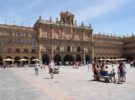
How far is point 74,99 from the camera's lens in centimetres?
1172

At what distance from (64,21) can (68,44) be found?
8.12 metres

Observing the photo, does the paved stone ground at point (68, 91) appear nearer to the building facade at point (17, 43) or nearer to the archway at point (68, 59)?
the building facade at point (17, 43)

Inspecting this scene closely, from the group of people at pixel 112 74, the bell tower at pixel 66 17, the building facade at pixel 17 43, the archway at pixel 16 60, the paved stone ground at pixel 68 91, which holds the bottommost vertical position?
the paved stone ground at pixel 68 91

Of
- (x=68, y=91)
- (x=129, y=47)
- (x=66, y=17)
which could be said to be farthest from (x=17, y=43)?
(x=68, y=91)

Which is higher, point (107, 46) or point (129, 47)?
point (107, 46)

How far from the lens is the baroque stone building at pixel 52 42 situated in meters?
75.7

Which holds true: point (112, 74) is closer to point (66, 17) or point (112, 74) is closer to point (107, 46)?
point (66, 17)

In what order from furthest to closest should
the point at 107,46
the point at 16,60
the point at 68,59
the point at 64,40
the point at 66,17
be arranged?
the point at 107,46
the point at 66,17
the point at 68,59
the point at 64,40
the point at 16,60

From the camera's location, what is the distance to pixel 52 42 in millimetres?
82312

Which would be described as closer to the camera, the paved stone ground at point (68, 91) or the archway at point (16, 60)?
the paved stone ground at point (68, 91)

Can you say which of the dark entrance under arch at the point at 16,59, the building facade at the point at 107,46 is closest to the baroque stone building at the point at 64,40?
the dark entrance under arch at the point at 16,59

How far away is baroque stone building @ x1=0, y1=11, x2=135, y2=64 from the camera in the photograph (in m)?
75.7

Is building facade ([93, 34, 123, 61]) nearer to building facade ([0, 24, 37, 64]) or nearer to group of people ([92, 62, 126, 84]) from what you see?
building facade ([0, 24, 37, 64])

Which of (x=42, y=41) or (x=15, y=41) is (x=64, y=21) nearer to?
(x=42, y=41)
